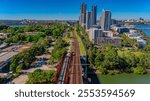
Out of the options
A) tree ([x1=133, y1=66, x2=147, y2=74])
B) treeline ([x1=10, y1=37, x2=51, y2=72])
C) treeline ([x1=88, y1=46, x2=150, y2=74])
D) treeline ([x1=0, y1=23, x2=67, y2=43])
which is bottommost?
tree ([x1=133, y1=66, x2=147, y2=74])

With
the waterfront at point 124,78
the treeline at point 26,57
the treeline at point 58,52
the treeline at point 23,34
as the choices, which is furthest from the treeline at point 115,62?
the treeline at point 26,57

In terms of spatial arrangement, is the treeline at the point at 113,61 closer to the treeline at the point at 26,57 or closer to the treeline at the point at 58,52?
the treeline at the point at 58,52

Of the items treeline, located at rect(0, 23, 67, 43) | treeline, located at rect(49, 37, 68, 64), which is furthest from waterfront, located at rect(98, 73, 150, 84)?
treeline, located at rect(0, 23, 67, 43)

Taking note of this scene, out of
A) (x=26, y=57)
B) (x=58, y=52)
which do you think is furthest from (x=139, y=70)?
(x=26, y=57)

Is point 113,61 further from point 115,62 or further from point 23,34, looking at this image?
point 23,34

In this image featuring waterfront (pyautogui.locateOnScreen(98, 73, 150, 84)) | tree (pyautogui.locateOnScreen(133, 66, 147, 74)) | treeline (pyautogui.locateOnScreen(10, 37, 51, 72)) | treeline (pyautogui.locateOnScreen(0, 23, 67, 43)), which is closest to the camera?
treeline (pyautogui.locateOnScreen(0, 23, 67, 43))

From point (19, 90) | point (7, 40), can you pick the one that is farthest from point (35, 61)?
point (19, 90)

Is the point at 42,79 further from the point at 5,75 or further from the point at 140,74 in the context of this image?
the point at 140,74

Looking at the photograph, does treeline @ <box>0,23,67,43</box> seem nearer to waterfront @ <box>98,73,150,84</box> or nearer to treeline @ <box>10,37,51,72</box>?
treeline @ <box>10,37,51,72</box>
